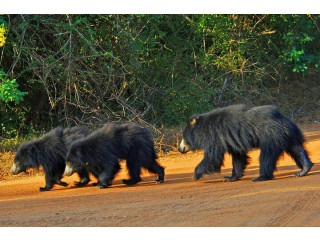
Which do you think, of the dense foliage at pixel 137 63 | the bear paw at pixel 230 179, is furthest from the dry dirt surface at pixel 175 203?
the dense foliage at pixel 137 63

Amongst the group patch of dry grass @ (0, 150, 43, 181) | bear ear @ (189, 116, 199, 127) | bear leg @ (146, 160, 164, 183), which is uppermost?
bear ear @ (189, 116, 199, 127)

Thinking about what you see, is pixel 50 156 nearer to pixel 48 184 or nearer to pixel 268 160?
pixel 48 184

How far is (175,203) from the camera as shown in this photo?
24.4 ft

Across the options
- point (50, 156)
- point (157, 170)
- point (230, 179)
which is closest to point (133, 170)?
point (157, 170)

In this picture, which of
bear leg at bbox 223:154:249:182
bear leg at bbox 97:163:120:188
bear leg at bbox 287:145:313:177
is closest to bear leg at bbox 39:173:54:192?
bear leg at bbox 97:163:120:188

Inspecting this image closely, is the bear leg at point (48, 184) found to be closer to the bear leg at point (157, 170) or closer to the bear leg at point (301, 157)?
the bear leg at point (157, 170)

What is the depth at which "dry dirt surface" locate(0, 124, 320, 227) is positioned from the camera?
21.2 feet

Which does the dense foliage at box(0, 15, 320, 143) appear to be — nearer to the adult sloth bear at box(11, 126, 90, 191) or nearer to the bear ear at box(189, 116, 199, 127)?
the adult sloth bear at box(11, 126, 90, 191)

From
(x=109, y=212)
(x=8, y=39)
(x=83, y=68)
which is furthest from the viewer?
(x=83, y=68)

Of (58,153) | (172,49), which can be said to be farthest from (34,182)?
(172,49)

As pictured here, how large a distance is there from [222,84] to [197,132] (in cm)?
716

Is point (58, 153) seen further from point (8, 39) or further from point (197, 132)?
point (8, 39)

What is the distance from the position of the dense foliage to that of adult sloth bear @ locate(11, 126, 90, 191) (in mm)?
2369

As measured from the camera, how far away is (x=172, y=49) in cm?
1623
